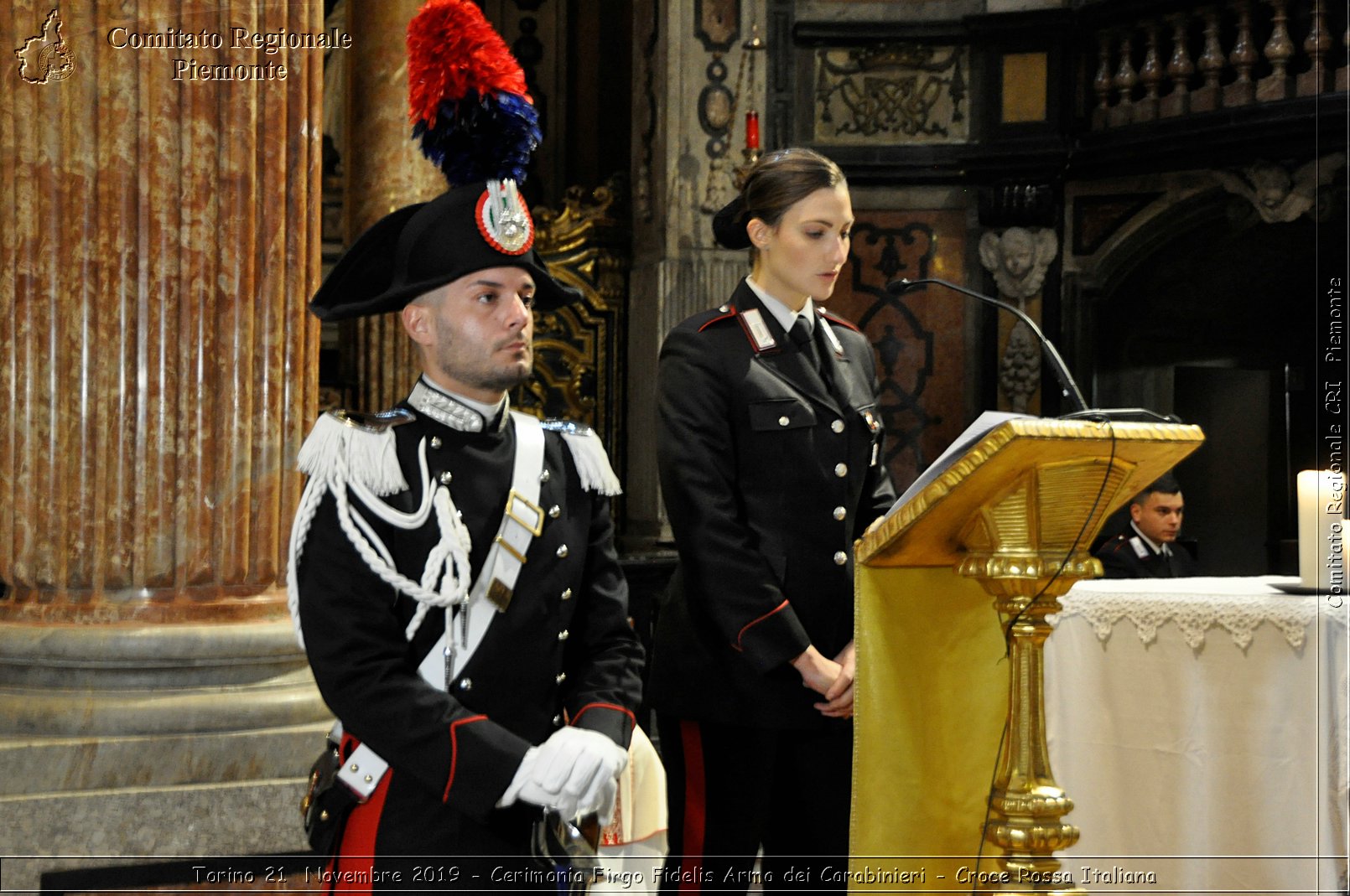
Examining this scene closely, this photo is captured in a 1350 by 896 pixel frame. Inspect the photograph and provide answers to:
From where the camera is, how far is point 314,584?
2.00 meters

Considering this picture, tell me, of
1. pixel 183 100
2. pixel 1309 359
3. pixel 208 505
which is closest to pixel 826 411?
pixel 208 505

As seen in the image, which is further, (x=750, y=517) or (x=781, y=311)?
(x=781, y=311)

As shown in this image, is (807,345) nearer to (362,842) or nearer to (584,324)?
(362,842)

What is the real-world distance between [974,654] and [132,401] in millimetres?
1971

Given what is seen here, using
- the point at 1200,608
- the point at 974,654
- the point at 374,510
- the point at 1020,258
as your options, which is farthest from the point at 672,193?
the point at 374,510

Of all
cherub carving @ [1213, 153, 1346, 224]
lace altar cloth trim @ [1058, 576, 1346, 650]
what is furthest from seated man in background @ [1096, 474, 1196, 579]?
cherub carving @ [1213, 153, 1346, 224]

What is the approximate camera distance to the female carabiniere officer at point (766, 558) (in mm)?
2588

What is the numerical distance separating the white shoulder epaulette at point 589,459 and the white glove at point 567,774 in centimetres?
44

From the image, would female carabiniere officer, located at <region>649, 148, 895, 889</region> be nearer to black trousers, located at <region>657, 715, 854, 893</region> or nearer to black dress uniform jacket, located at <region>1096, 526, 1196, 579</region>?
black trousers, located at <region>657, 715, 854, 893</region>

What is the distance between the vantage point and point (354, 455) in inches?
80.5

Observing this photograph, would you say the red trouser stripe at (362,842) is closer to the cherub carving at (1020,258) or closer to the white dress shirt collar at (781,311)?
the white dress shirt collar at (781,311)

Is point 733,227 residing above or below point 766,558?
above

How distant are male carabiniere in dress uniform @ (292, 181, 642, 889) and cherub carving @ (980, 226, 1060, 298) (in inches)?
225

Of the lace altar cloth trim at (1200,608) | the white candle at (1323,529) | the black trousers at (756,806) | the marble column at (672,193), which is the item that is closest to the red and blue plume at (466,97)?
the black trousers at (756,806)
